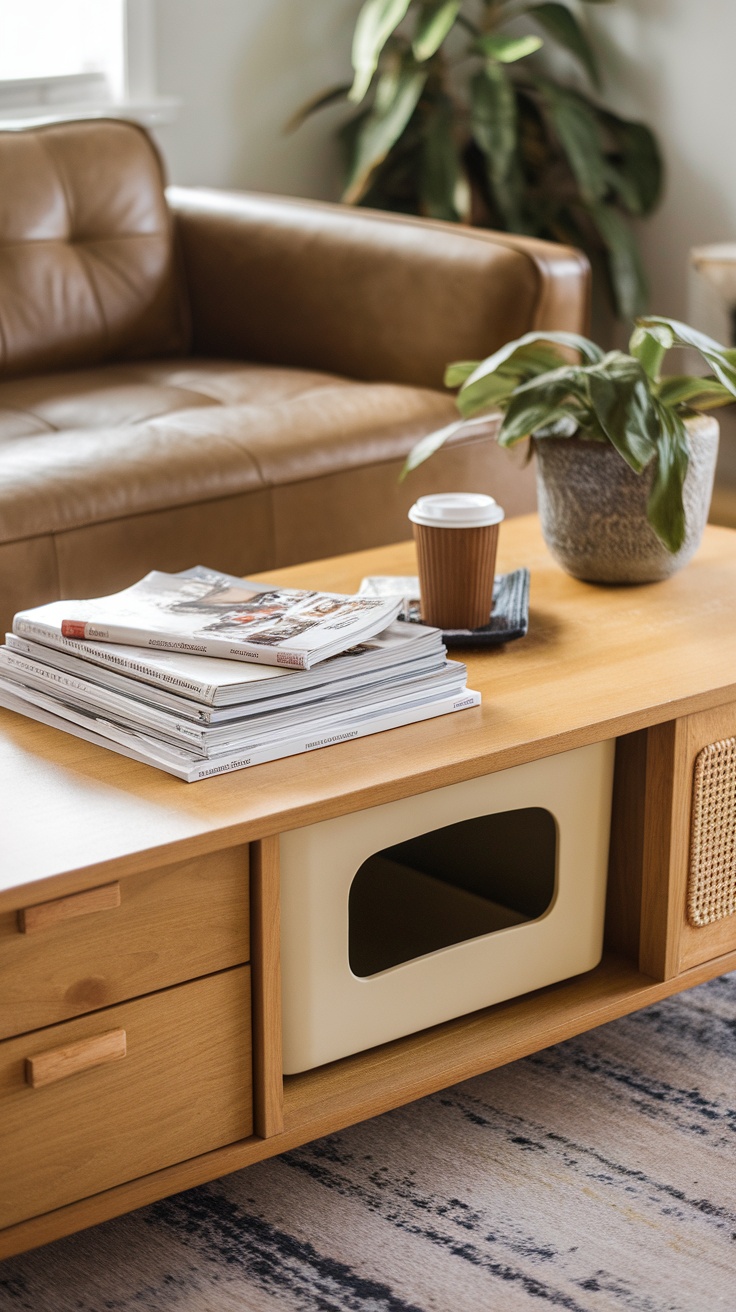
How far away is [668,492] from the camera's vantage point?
138 cm

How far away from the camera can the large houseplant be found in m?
2.92

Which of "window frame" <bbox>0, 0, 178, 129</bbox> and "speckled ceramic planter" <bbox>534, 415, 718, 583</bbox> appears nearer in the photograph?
"speckled ceramic planter" <bbox>534, 415, 718, 583</bbox>

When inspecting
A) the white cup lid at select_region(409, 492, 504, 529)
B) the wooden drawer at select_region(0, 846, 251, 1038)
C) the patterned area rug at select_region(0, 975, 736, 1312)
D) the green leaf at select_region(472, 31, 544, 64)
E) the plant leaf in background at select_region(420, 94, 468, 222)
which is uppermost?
the green leaf at select_region(472, 31, 544, 64)

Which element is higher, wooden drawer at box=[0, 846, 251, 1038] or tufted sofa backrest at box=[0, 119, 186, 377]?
tufted sofa backrest at box=[0, 119, 186, 377]

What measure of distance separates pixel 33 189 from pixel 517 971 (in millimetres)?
1535

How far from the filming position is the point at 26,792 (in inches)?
40.3

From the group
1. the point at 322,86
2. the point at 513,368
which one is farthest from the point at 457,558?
the point at 322,86

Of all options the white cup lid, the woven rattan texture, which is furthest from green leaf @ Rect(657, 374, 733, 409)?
the woven rattan texture

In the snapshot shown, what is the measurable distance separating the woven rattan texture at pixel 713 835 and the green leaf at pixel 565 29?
2222mm

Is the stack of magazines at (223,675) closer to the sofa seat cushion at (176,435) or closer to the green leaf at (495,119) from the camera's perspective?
the sofa seat cushion at (176,435)

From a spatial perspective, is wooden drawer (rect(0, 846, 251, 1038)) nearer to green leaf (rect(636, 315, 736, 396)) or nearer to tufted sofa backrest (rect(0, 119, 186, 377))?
green leaf (rect(636, 315, 736, 396))

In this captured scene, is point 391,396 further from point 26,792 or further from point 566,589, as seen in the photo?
point 26,792

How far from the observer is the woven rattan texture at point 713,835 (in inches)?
48.4

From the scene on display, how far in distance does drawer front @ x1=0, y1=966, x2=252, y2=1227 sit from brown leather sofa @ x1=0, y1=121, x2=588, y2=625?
0.81 meters
